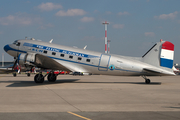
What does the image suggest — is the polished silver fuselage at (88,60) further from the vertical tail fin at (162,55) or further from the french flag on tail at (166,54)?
the french flag on tail at (166,54)

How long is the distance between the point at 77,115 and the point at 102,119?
1.11 meters

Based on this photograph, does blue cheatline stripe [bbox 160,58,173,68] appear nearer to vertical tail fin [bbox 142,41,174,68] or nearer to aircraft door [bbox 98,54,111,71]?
vertical tail fin [bbox 142,41,174,68]

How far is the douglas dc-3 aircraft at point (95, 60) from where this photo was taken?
20.1 meters

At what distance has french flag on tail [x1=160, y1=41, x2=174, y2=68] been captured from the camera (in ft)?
67.2

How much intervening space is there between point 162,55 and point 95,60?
707 cm

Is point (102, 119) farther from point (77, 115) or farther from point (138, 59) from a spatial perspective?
point (138, 59)

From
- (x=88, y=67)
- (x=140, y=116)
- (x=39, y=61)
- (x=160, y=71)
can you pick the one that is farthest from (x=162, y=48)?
(x=140, y=116)

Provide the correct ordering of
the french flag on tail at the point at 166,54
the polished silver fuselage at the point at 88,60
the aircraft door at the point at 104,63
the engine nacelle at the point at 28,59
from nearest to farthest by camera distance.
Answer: the engine nacelle at the point at 28,59
the french flag on tail at the point at 166,54
the polished silver fuselage at the point at 88,60
the aircraft door at the point at 104,63

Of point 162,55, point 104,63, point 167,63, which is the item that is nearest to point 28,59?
point 104,63

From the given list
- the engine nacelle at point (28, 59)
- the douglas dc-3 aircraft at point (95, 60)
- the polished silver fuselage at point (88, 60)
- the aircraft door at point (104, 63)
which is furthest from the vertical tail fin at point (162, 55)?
the engine nacelle at point (28, 59)

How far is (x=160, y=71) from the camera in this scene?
1978cm

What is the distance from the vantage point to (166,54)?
20688 millimetres

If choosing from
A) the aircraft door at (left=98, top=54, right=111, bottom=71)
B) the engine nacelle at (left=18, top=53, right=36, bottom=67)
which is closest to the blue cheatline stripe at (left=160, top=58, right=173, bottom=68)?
the aircraft door at (left=98, top=54, right=111, bottom=71)

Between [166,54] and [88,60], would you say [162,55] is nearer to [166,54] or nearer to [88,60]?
[166,54]
